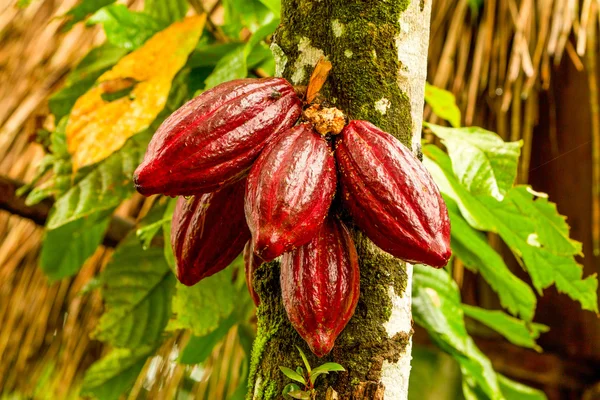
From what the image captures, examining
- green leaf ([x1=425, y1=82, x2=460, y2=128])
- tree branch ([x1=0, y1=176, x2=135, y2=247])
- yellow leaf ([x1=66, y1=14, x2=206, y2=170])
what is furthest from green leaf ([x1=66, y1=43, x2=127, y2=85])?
green leaf ([x1=425, y1=82, x2=460, y2=128])

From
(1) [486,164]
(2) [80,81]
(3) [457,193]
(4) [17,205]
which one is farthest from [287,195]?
(4) [17,205]

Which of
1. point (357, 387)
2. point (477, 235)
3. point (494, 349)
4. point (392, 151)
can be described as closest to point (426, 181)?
point (392, 151)

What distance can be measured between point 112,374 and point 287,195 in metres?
0.92

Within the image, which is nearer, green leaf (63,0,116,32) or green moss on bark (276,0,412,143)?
green moss on bark (276,0,412,143)

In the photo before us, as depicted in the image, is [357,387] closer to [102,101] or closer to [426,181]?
[426,181]

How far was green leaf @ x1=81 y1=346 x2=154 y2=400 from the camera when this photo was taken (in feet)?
4.19

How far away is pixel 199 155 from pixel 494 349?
1.67 meters

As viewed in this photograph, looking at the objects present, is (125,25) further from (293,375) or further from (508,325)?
(508,325)

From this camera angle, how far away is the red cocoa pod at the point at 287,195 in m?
0.51

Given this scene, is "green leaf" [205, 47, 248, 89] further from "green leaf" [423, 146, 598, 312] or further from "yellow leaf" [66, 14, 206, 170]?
"green leaf" [423, 146, 598, 312]

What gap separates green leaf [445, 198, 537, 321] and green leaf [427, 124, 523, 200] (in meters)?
0.13

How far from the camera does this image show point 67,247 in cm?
134

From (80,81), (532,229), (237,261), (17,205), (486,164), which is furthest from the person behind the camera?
(17,205)

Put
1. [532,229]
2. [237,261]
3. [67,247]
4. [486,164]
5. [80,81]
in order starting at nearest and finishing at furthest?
[486,164], [532,229], [237,261], [80,81], [67,247]
